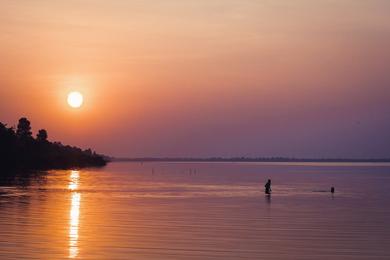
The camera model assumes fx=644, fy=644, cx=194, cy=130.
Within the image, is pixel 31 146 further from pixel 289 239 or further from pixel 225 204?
pixel 289 239

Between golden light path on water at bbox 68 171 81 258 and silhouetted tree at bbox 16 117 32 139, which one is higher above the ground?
silhouetted tree at bbox 16 117 32 139

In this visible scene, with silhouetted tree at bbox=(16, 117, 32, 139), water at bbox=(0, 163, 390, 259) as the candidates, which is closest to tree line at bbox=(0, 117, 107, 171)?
silhouetted tree at bbox=(16, 117, 32, 139)

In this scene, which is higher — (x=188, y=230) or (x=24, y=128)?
(x=24, y=128)

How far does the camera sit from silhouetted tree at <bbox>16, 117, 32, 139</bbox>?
595ft

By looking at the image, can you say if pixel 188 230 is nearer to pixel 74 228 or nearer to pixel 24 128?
pixel 74 228

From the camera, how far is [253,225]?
37.7 metres

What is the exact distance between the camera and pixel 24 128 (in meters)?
183

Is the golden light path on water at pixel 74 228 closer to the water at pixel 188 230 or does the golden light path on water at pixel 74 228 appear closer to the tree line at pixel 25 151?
the water at pixel 188 230

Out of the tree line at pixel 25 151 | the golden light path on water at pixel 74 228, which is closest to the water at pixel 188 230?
the golden light path on water at pixel 74 228

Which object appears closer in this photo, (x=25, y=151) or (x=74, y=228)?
(x=74, y=228)

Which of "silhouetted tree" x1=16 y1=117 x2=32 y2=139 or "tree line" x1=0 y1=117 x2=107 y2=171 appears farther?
"silhouetted tree" x1=16 y1=117 x2=32 y2=139

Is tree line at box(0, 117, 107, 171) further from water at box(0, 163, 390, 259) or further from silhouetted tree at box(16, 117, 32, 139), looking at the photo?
water at box(0, 163, 390, 259)

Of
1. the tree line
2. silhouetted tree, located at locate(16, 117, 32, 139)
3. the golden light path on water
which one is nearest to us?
the golden light path on water

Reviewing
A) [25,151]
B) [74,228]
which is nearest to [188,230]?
[74,228]
